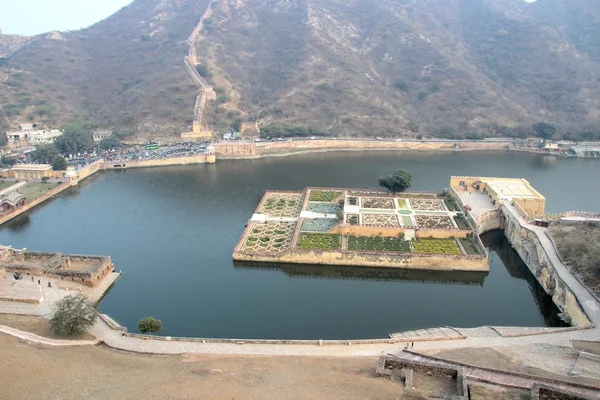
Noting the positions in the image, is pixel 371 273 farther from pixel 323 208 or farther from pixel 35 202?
pixel 35 202

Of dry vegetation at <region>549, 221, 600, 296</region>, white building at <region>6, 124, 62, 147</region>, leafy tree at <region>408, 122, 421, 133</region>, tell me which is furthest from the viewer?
leafy tree at <region>408, 122, 421, 133</region>

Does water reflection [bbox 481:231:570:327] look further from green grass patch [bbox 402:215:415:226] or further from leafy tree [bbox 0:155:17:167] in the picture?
leafy tree [bbox 0:155:17:167]

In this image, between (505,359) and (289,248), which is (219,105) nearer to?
(289,248)

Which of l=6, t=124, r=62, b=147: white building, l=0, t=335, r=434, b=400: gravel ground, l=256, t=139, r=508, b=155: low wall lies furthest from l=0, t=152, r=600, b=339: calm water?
l=6, t=124, r=62, b=147: white building

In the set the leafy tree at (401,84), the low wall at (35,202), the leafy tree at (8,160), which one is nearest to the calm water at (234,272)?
the low wall at (35,202)

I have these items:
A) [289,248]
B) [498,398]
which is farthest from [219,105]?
[498,398]

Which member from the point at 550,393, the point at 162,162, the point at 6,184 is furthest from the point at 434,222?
the point at 6,184
